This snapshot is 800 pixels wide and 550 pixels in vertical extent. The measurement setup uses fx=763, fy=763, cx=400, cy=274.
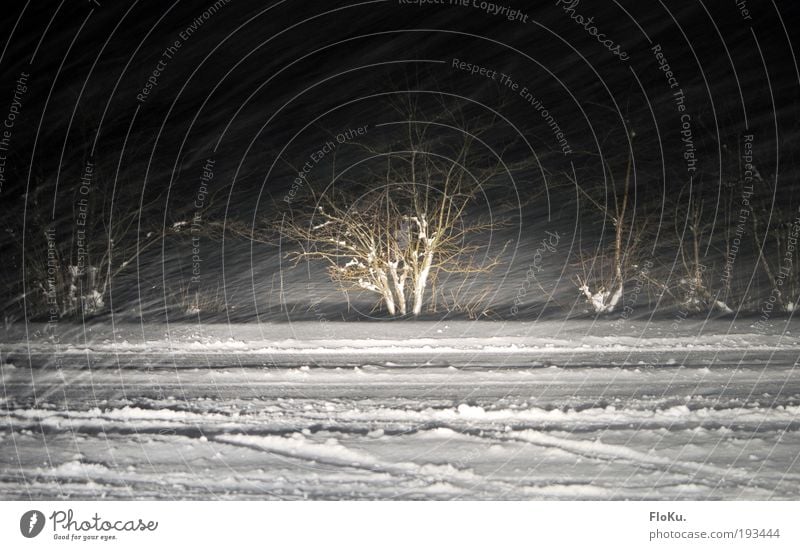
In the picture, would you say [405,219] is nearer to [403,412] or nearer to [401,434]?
[403,412]

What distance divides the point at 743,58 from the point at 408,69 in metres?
2.83

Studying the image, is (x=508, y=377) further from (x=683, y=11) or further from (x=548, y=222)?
(x=683, y=11)

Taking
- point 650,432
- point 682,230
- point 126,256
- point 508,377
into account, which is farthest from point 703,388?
point 126,256

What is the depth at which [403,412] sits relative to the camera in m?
5.24

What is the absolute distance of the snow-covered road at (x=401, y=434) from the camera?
471 centimetres

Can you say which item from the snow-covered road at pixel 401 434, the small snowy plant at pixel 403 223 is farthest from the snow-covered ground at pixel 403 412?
the small snowy plant at pixel 403 223

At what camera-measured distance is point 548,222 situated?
6.76 m

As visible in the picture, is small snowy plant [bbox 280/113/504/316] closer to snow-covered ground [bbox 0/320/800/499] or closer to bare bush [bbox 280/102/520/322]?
bare bush [bbox 280/102/520/322]

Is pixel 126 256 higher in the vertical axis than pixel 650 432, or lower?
higher

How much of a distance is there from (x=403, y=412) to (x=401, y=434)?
0.24m

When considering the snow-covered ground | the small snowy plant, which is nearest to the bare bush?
the small snowy plant

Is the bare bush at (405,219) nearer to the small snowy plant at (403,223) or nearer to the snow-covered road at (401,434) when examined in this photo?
the small snowy plant at (403,223)

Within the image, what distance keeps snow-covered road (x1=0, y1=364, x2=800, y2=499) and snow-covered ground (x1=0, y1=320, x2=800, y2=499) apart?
0.01 metres

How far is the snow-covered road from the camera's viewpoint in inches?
186
